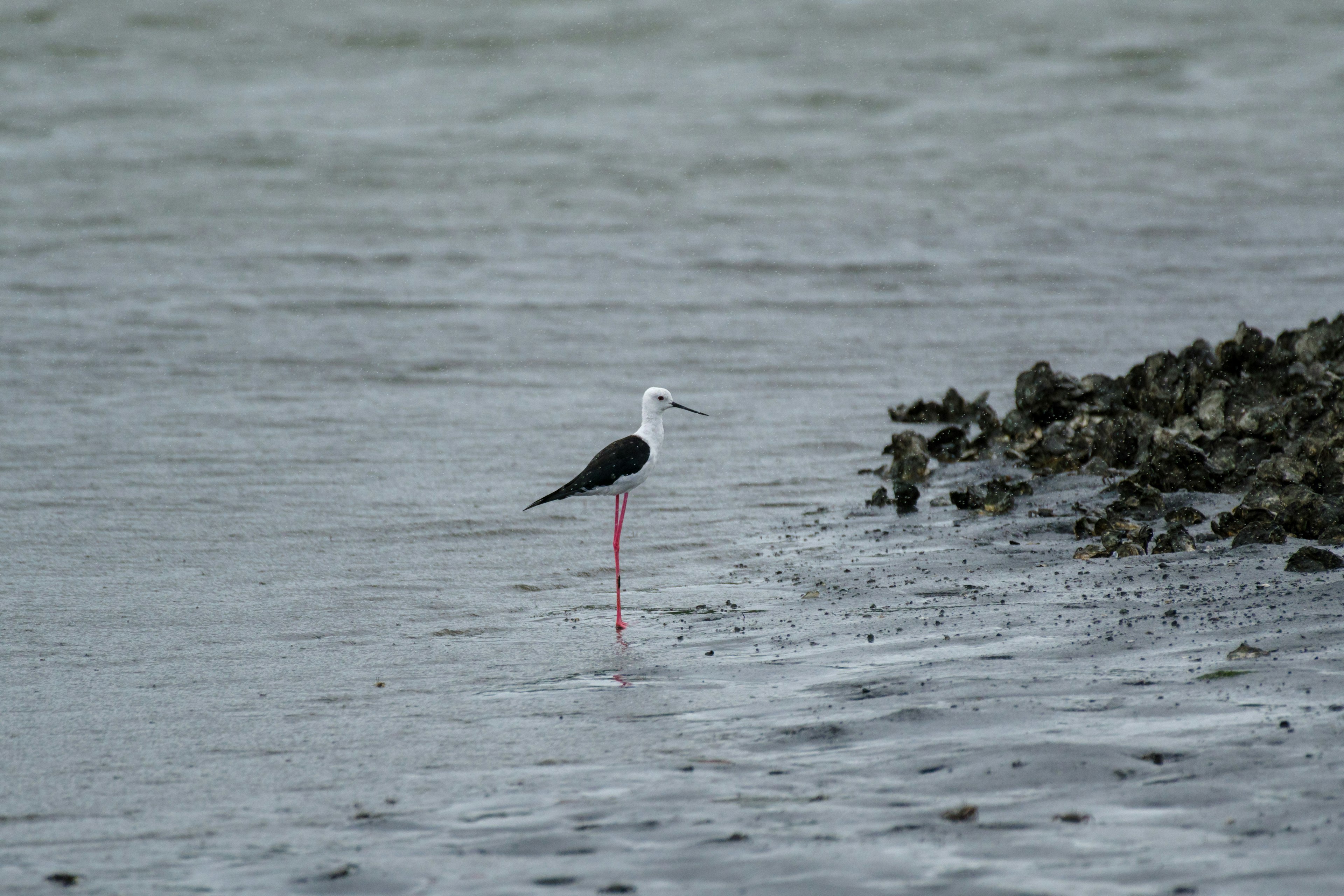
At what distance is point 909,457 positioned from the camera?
8.85 m

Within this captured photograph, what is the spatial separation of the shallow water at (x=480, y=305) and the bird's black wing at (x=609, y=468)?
49cm

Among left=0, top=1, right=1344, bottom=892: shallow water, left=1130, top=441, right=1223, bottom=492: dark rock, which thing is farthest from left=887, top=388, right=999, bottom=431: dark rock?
left=1130, top=441, right=1223, bottom=492: dark rock

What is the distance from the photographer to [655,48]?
27.9m

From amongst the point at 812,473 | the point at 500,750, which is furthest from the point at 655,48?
the point at 500,750

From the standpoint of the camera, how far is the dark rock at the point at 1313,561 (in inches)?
231

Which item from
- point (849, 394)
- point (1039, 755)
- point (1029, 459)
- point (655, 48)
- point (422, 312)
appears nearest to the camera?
point (1039, 755)

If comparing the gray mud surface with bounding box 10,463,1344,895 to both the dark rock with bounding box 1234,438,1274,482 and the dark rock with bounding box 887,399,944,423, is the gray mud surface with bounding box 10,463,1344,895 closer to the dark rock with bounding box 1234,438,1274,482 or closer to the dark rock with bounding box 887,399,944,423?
the dark rock with bounding box 1234,438,1274,482

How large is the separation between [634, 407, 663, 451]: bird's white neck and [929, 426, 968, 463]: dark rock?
2258 mm

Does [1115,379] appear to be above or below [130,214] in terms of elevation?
below

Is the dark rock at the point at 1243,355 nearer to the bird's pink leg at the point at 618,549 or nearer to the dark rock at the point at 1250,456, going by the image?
the dark rock at the point at 1250,456

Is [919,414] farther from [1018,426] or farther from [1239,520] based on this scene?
[1239,520]

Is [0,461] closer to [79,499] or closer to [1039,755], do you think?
[79,499]

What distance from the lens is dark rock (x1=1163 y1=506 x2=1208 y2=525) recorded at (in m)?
6.91

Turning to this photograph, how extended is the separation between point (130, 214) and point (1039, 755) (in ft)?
54.0
